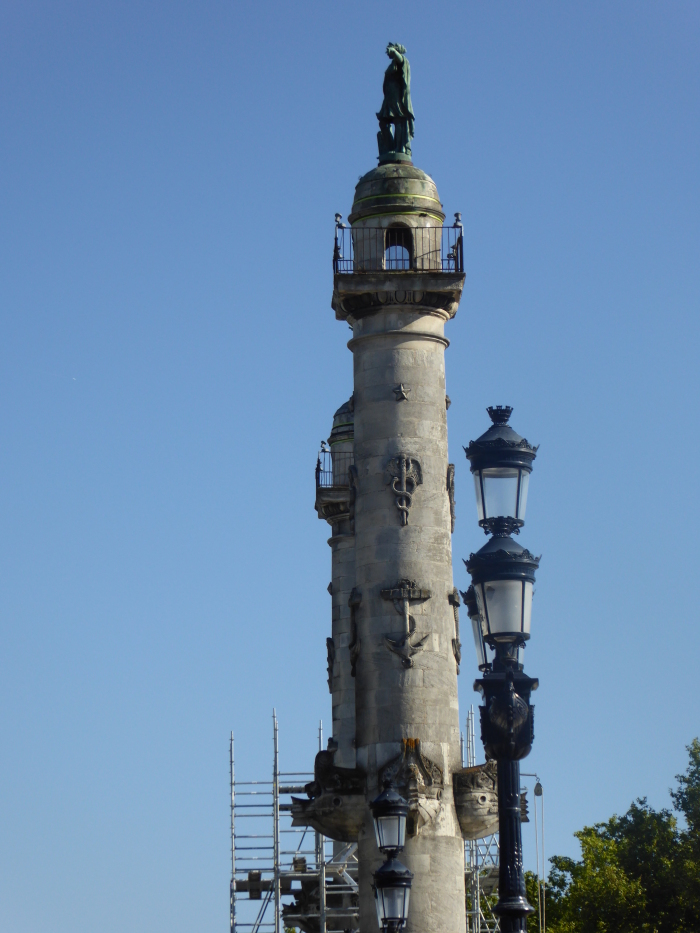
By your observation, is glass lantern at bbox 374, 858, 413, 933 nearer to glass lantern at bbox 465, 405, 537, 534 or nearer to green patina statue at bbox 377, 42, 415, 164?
glass lantern at bbox 465, 405, 537, 534

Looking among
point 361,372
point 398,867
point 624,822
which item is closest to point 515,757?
point 398,867

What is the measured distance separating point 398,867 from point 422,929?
13016mm

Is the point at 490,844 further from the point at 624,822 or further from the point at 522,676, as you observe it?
the point at 522,676

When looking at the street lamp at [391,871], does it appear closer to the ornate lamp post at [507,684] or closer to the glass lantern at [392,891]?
the glass lantern at [392,891]

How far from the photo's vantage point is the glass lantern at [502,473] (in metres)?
23.0

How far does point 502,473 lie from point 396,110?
2120 cm

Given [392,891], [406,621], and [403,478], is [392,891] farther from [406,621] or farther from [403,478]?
[403,478]

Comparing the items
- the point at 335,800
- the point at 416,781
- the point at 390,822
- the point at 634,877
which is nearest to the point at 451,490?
the point at 416,781

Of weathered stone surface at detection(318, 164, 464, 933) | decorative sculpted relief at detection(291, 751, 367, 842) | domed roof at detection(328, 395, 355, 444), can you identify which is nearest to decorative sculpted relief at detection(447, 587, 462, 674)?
weathered stone surface at detection(318, 164, 464, 933)

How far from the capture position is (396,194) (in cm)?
4069

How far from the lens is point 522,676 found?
72.2 feet

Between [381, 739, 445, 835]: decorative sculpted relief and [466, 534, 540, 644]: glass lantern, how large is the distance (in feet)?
49.3

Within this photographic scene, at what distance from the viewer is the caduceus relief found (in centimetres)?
3825

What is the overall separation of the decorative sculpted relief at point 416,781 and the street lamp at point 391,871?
12.1 metres
